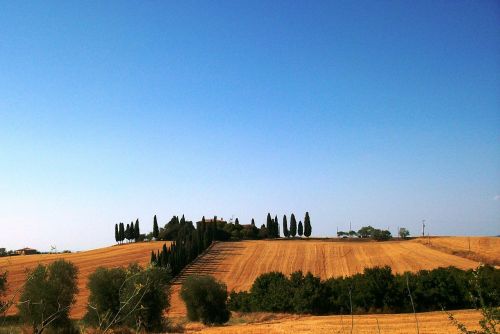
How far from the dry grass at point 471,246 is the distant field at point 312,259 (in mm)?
2089

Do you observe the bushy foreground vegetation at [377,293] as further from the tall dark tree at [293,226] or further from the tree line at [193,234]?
the tall dark tree at [293,226]

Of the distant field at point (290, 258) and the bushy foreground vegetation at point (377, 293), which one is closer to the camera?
the bushy foreground vegetation at point (377, 293)

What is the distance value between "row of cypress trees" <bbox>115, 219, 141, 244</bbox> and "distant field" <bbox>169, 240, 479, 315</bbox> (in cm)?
3079

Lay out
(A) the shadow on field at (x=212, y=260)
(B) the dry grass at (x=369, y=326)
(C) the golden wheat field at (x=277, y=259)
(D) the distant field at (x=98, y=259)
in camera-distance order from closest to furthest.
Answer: (B) the dry grass at (x=369, y=326) < (C) the golden wheat field at (x=277, y=259) < (D) the distant field at (x=98, y=259) < (A) the shadow on field at (x=212, y=260)

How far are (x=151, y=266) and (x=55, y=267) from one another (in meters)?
46.2

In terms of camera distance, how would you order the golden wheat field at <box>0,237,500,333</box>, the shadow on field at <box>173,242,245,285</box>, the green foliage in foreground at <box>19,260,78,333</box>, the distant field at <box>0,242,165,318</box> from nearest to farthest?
the green foliage in foreground at <box>19,260,78,333</box> < the golden wheat field at <box>0,237,500,333</box> < the distant field at <box>0,242,165,318</box> < the shadow on field at <box>173,242,245,285</box>

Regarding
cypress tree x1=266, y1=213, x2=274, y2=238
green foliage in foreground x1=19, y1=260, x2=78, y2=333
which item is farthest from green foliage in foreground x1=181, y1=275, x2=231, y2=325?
cypress tree x1=266, y1=213, x2=274, y2=238

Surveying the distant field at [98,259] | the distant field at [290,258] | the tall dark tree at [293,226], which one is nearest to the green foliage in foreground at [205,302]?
the distant field at [290,258]

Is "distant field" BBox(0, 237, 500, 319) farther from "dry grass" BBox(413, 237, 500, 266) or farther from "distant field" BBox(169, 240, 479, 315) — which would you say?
"dry grass" BBox(413, 237, 500, 266)

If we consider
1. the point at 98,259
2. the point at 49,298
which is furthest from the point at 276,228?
the point at 49,298

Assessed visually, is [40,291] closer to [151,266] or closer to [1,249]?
[1,249]

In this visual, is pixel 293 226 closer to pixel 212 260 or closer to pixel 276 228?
pixel 276 228

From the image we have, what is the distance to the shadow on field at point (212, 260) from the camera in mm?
79062

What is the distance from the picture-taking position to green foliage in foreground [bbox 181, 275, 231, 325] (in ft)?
149
